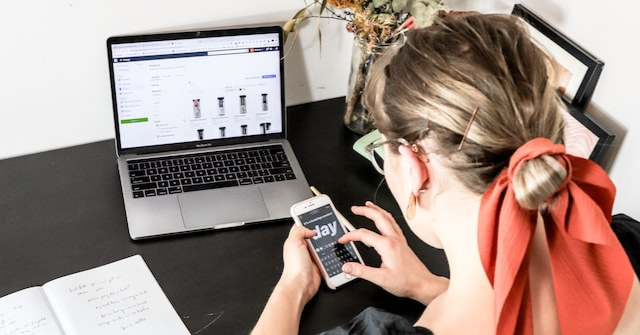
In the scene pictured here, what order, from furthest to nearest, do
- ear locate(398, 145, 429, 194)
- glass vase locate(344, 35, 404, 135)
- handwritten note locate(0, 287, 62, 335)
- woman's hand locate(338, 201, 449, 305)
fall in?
glass vase locate(344, 35, 404, 135) < woman's hand locate(338, 201, 449, 305) < handwritten note locate(0, 287, 62, 335) < ear locate(398, 145, 429, 194)

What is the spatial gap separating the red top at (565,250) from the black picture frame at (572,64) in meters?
0.42

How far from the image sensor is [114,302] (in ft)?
3.54

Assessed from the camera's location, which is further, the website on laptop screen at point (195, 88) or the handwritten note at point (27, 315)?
the website on laptop screen at point (195, 88)

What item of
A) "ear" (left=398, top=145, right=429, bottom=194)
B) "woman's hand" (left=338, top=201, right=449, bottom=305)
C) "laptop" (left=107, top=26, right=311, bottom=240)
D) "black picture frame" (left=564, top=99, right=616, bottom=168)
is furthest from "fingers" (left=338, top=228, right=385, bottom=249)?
"black picture frame" (left=564, top=99, right=616, bottom=168)

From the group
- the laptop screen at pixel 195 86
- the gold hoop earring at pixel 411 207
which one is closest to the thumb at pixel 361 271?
the gold hoop earring at pixel 411 207

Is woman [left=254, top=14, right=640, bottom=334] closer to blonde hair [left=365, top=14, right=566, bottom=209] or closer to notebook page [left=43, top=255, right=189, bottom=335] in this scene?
blonde hair [left=365, top=14, right=566, bottom=209]

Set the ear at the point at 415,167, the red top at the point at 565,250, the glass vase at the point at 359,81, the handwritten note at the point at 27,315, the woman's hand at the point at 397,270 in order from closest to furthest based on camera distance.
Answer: the red top at the point at 565,250
the ear at the point at 415,167
the handwritten note at the point at 27,315
the woman's hand at the point at 397,270
the glass vase at the point at 359,81

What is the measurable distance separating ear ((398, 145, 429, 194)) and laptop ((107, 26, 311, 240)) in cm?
39

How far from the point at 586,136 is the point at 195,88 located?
729mm

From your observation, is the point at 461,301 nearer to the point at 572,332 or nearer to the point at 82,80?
the point at 572,332

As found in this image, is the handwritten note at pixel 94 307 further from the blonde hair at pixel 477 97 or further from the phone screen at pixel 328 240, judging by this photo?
the blonde hair at pixel 477 97

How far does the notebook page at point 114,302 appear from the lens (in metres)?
1.04

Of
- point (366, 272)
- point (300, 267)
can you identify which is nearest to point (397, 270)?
point (366, 272)

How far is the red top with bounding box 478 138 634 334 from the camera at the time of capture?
0.80 m
